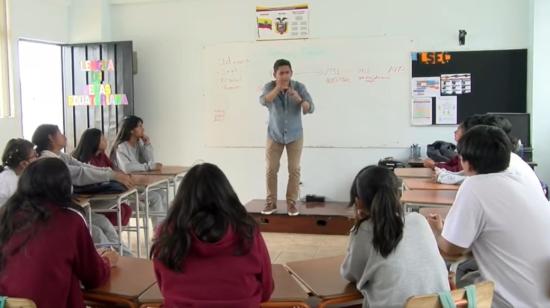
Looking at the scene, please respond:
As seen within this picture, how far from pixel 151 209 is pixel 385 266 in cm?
359

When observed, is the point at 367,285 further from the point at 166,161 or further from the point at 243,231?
the point at 166,161

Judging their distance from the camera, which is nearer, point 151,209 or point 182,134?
point 151,209

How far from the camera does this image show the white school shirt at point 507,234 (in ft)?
6.57

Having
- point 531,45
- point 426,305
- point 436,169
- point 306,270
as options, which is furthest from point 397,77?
point 426,305

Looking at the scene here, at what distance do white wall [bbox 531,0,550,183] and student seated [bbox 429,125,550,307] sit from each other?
3854 millimetres

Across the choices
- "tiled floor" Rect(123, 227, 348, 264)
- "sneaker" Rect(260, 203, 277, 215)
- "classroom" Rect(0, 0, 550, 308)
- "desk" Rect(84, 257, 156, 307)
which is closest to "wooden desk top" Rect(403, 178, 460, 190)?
"classroom" Rect(0, 0, 550, 308)

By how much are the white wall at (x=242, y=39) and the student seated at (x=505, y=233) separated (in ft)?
13.2

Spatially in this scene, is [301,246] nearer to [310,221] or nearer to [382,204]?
[310,221]

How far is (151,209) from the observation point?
510 centimetres

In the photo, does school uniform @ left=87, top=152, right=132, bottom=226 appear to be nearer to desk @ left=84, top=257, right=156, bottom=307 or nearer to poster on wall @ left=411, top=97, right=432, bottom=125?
desk @ left=84, top=257, right=156, bottom=307

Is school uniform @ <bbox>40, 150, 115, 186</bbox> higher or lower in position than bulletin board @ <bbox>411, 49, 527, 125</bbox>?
lower

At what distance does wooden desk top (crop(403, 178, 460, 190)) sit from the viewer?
378 centimetres

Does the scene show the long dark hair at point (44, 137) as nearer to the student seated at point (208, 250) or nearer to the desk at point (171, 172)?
the desk at point (171, 172)

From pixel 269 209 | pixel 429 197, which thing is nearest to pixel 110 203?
pixel 269 209
